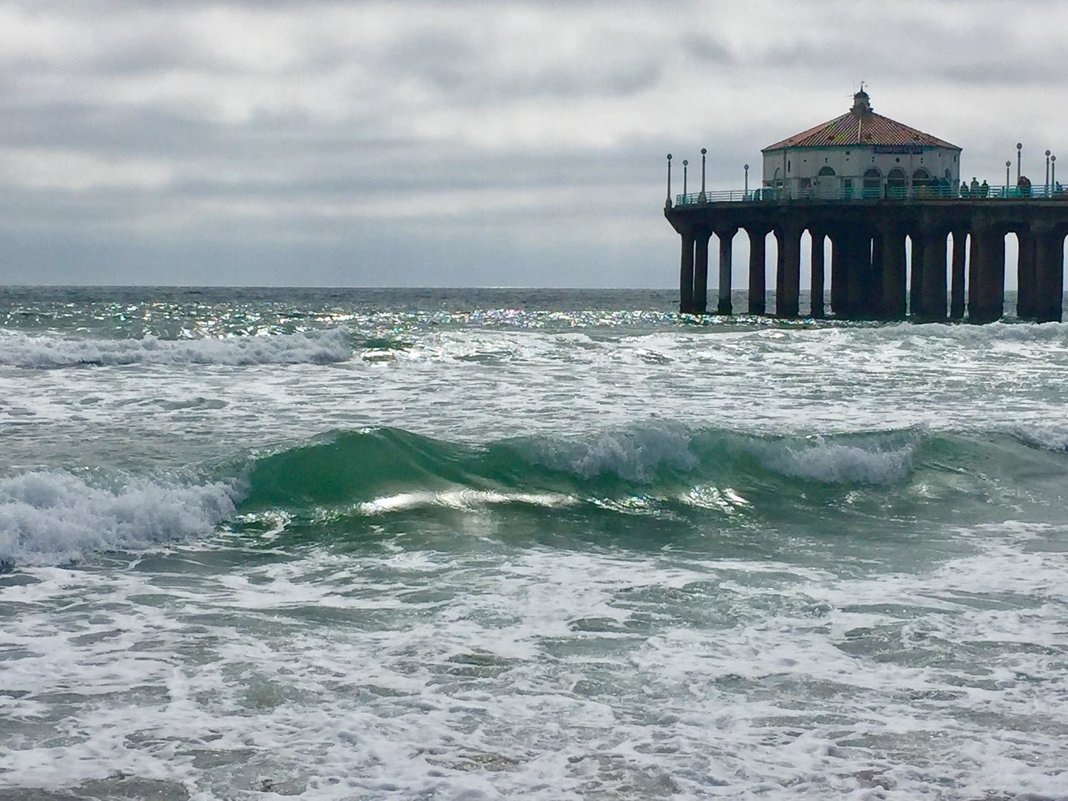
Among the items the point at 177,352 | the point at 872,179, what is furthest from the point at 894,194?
the point at 177,352

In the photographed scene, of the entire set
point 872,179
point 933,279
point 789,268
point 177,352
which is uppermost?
point 872,179

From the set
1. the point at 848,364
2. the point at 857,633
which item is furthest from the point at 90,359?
the point at 857,633

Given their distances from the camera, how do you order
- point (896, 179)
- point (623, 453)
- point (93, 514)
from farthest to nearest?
point (896, 179) < point (623, 453) < point (93, 514)

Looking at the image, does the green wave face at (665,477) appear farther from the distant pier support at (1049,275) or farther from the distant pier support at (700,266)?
the distant pier support at (700,266)

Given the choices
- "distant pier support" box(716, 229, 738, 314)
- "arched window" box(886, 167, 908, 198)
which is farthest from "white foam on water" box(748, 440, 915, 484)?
"arched window" box(886, 167, 908, 198)

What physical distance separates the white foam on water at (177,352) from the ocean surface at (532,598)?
7944 mm

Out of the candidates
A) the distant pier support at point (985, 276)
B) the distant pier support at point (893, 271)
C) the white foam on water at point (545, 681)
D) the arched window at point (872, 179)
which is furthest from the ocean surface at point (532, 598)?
the arched window at point (872, 179)

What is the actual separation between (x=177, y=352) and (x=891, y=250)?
27630 mm

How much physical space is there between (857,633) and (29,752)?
15.6ft

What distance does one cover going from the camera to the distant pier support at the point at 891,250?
45.4 metres

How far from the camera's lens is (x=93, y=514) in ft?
36.4

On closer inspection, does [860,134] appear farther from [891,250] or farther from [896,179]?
[891,250]

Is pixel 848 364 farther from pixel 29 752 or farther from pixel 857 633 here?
pixel 29 752

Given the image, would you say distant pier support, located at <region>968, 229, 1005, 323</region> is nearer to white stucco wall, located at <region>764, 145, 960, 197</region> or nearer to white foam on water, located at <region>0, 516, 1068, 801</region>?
white stucco wall, located at <region>764, 145, 960, 197</region>
